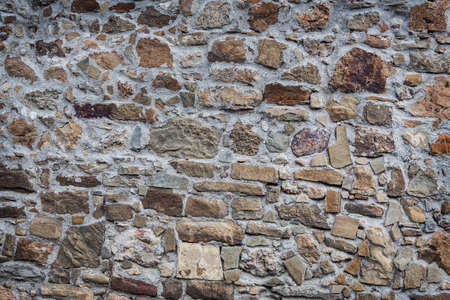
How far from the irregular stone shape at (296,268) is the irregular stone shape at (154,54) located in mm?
1336

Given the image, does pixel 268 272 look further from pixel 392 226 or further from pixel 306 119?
pixel 306 119

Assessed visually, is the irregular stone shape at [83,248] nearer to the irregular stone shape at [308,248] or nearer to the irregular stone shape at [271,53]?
the irregular stone shape at [308,248]

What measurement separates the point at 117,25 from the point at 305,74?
1.19m

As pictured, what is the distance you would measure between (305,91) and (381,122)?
1.54 feet

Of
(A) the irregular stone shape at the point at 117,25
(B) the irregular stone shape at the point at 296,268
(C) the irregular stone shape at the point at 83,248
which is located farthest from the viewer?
(A) the irregular stone shape at the point at 117,25

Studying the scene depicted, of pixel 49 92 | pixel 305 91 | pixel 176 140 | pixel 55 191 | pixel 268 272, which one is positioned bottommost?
pixel 268 272

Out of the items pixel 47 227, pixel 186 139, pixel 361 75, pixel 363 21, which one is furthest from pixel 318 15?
pixel 47 227

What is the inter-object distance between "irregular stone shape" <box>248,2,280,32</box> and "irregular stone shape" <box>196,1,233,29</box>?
0.13 meters

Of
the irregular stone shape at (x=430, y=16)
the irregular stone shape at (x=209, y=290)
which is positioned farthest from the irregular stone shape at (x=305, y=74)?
the irregular stone shape at (x=209, y=290)

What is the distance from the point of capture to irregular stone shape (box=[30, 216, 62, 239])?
207 centimetres

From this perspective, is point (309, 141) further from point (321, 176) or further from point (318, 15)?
point (318, 15)

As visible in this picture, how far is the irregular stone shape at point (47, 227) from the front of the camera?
2066 millimetres

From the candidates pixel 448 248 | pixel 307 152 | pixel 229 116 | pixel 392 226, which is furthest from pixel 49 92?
pixel 448 248

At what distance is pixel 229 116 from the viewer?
6.75 feet
